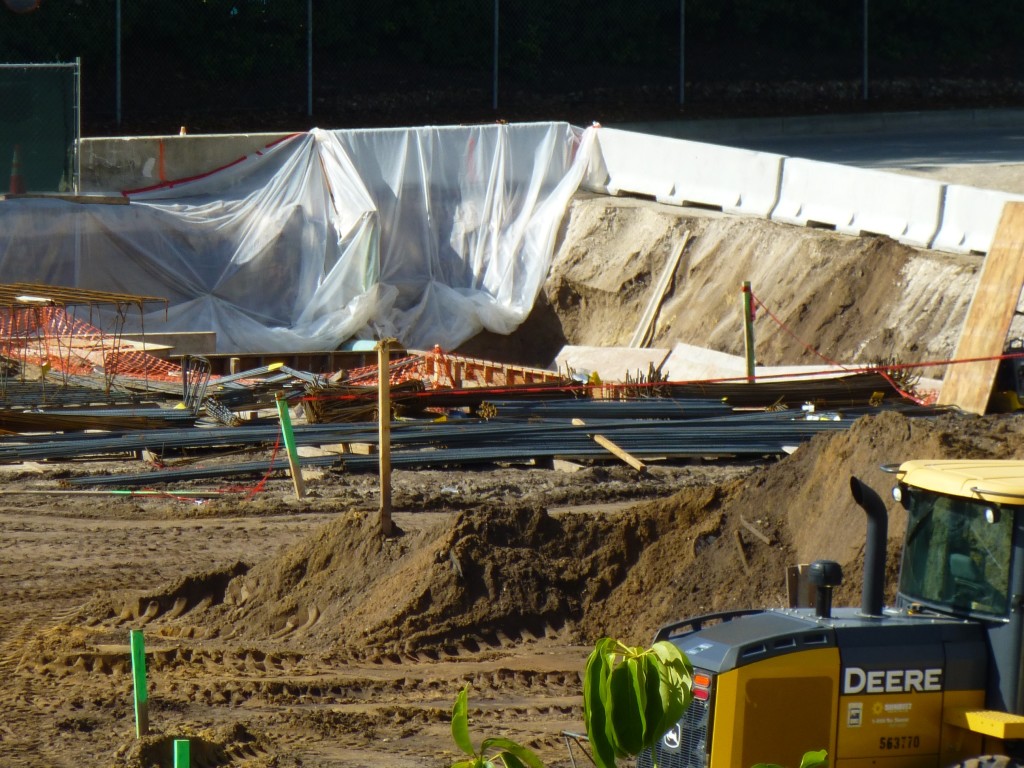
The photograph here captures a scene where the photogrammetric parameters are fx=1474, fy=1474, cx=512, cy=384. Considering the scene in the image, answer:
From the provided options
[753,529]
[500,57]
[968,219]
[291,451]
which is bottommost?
[753,529]

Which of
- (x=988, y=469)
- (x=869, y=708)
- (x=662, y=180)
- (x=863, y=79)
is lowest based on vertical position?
(x=869, y=708)

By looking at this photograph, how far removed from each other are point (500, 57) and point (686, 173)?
1135 cm

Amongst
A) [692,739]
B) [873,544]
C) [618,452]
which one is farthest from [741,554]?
[618,452]

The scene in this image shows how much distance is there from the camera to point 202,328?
24641mm

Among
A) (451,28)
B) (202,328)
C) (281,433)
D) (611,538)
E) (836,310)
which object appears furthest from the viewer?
(451,28)

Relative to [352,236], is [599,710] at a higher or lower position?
lower

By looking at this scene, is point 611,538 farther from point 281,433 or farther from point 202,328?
point 202,328

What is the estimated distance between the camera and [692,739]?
19.3 feet

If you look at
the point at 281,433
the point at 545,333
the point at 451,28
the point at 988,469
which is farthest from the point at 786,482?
the point at 451,28

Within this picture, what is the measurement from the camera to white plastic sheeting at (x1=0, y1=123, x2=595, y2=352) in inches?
979

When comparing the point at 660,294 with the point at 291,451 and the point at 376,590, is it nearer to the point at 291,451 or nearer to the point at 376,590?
the point at 291,451

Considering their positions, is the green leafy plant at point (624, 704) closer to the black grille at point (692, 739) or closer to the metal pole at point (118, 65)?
the black grille at point (692, 739)

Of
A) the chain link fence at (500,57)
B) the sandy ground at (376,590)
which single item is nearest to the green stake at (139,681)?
the sandy ground at (376,590)

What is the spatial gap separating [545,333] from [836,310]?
19.5 feet
